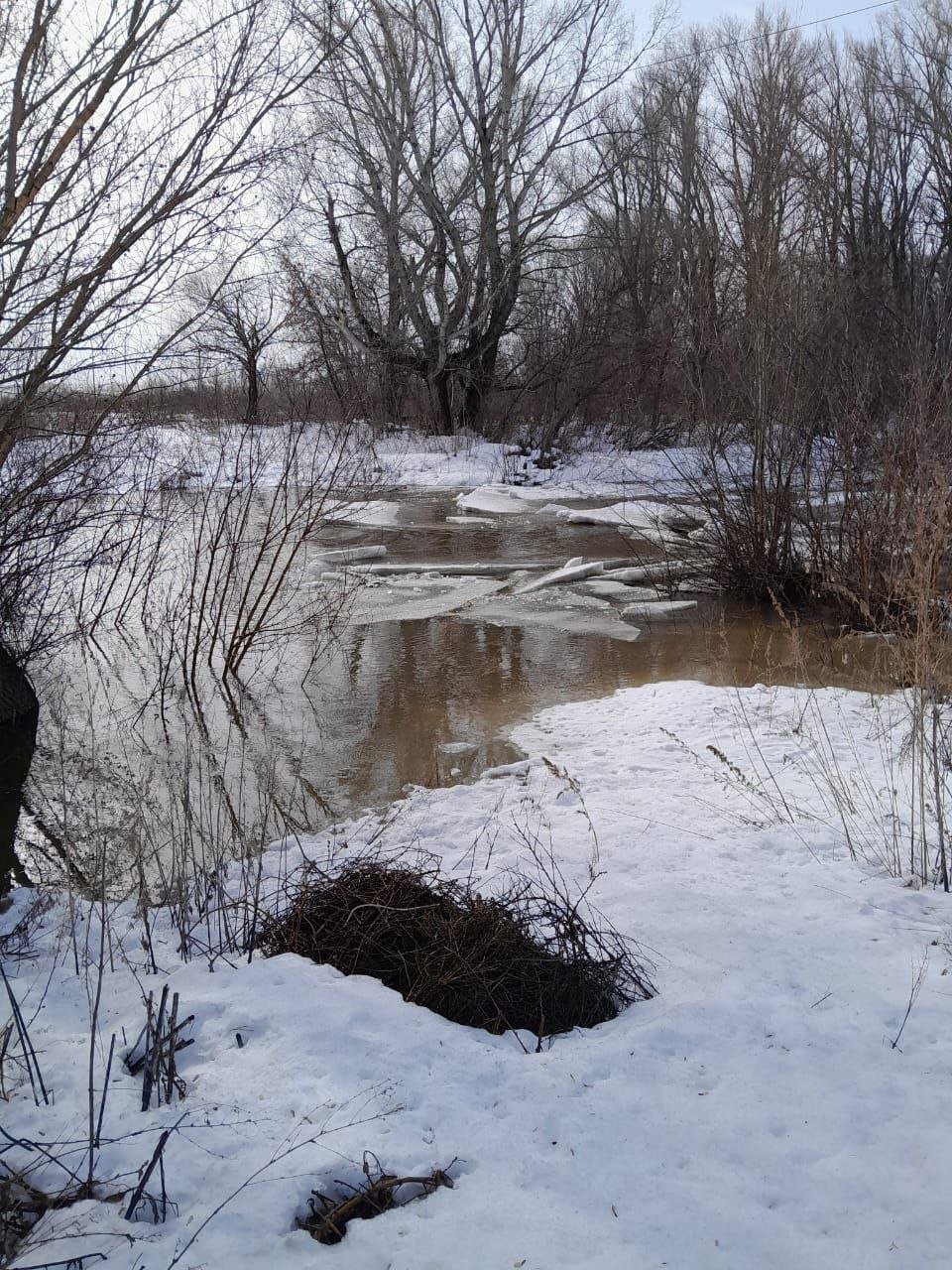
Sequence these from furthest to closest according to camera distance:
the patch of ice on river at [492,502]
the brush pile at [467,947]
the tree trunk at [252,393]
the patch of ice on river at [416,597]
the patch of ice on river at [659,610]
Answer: the patch of ice on river at [492,502]
the patch of ice on river at [416,597]
the patch of ice on river at [659,610]
the tree trunk at [252,393]
the brush pile at [467,947]

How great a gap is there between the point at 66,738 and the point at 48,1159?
4.47m

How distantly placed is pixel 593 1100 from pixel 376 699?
4.63 m

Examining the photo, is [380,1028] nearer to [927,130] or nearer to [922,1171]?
[922,1171]

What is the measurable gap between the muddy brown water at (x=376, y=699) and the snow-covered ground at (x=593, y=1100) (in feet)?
5.80

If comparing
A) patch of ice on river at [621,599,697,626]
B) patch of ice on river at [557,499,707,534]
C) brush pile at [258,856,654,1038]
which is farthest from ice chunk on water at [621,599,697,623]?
brush pile at [258,856,654,1038]

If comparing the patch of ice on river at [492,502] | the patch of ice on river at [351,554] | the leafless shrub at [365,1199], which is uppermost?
the patch of ice on river at [492,502]

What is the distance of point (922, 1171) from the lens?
196cm

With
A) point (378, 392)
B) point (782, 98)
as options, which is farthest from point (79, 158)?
point (378, 392)

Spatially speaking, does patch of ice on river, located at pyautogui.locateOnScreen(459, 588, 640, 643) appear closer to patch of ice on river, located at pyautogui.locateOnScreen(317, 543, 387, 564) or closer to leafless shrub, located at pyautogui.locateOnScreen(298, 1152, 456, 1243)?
patch of ice on river, located at pyautogui.locateOnScreen(317, 543, 387, 564)

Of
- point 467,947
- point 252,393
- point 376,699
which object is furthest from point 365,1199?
point 252,393

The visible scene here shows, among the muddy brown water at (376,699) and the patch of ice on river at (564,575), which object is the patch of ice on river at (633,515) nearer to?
the patch of ice on river at (564,575)

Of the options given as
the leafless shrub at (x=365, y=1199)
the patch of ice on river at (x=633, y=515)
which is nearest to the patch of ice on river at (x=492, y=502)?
the patch of ice on river at (x=633, y=515)

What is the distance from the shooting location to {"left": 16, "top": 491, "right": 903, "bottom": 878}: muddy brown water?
17.3ft

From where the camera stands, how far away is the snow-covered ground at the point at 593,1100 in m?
1.81
